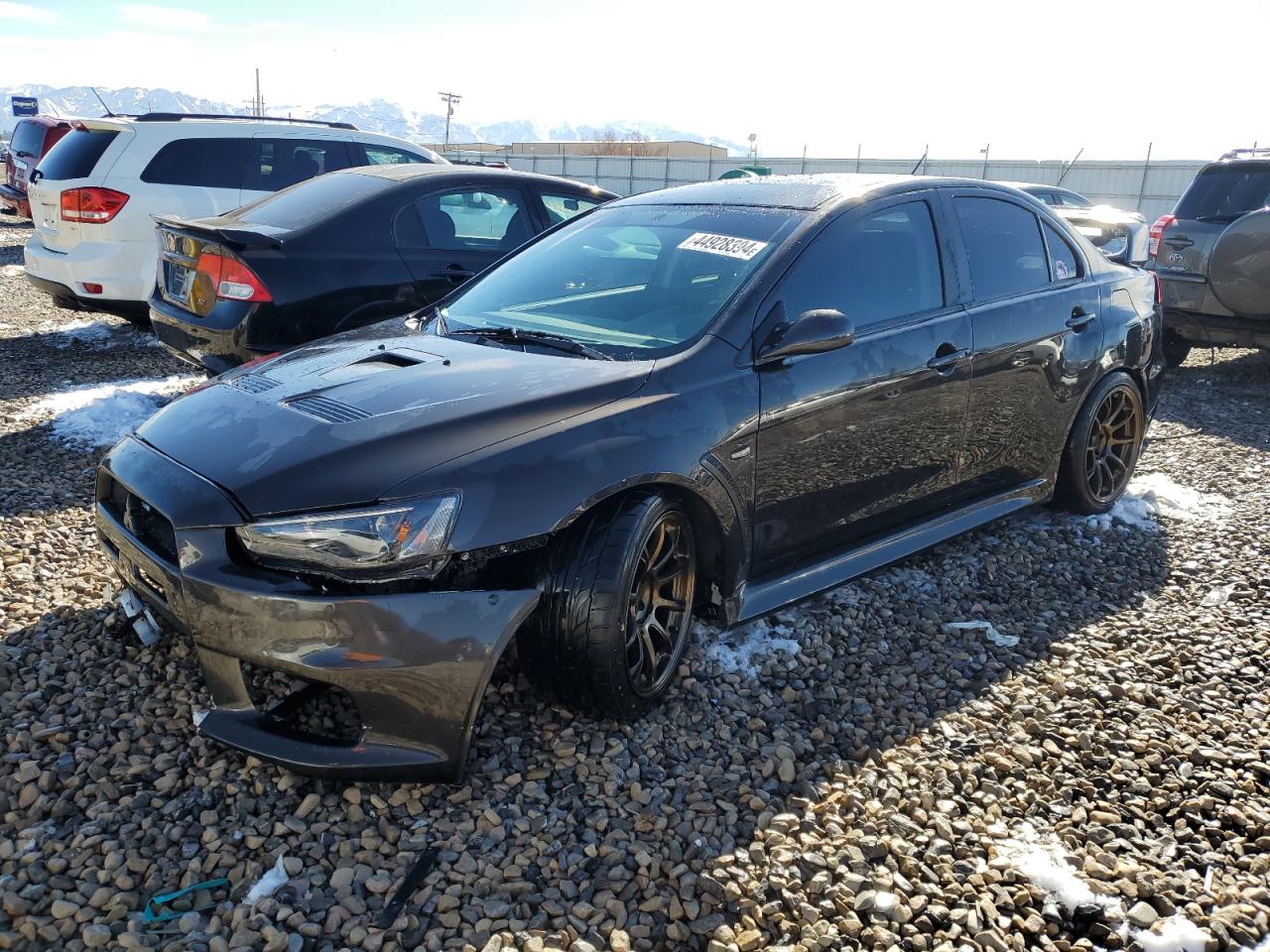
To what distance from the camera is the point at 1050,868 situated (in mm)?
2486

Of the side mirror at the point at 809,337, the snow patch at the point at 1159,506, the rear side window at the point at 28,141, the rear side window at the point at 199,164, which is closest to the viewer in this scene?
the side mirror at the point at 809,337

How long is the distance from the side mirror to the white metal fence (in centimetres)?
1487

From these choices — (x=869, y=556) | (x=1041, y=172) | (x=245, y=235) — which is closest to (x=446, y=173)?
(x=245, y=235)

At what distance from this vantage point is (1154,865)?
8.27 ft

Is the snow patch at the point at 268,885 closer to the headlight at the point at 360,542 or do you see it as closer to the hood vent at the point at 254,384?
the headlight at the point at 360,542

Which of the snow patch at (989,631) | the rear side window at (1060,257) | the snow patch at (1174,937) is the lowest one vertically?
the snow patch at (1174,937)

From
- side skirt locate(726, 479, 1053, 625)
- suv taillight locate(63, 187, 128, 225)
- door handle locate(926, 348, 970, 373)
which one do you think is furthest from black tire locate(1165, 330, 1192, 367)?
suv taillight locate(63, 187, 128, 225)

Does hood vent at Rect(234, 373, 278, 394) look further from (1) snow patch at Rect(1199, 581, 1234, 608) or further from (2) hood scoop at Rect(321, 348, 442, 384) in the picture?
(1) snow patch at Rect(1199, 581, 1234, 608)

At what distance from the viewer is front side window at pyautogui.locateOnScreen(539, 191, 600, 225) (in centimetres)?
635

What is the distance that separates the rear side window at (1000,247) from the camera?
4188mm

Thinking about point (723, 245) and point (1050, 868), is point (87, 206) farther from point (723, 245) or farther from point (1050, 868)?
point (1050, 868)

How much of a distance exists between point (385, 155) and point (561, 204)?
10.0ft

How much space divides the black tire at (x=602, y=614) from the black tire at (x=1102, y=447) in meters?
2.68

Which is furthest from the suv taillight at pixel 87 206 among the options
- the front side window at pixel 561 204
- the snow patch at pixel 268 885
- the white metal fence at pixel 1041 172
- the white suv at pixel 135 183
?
the white metal fence at pixel 1041 172
